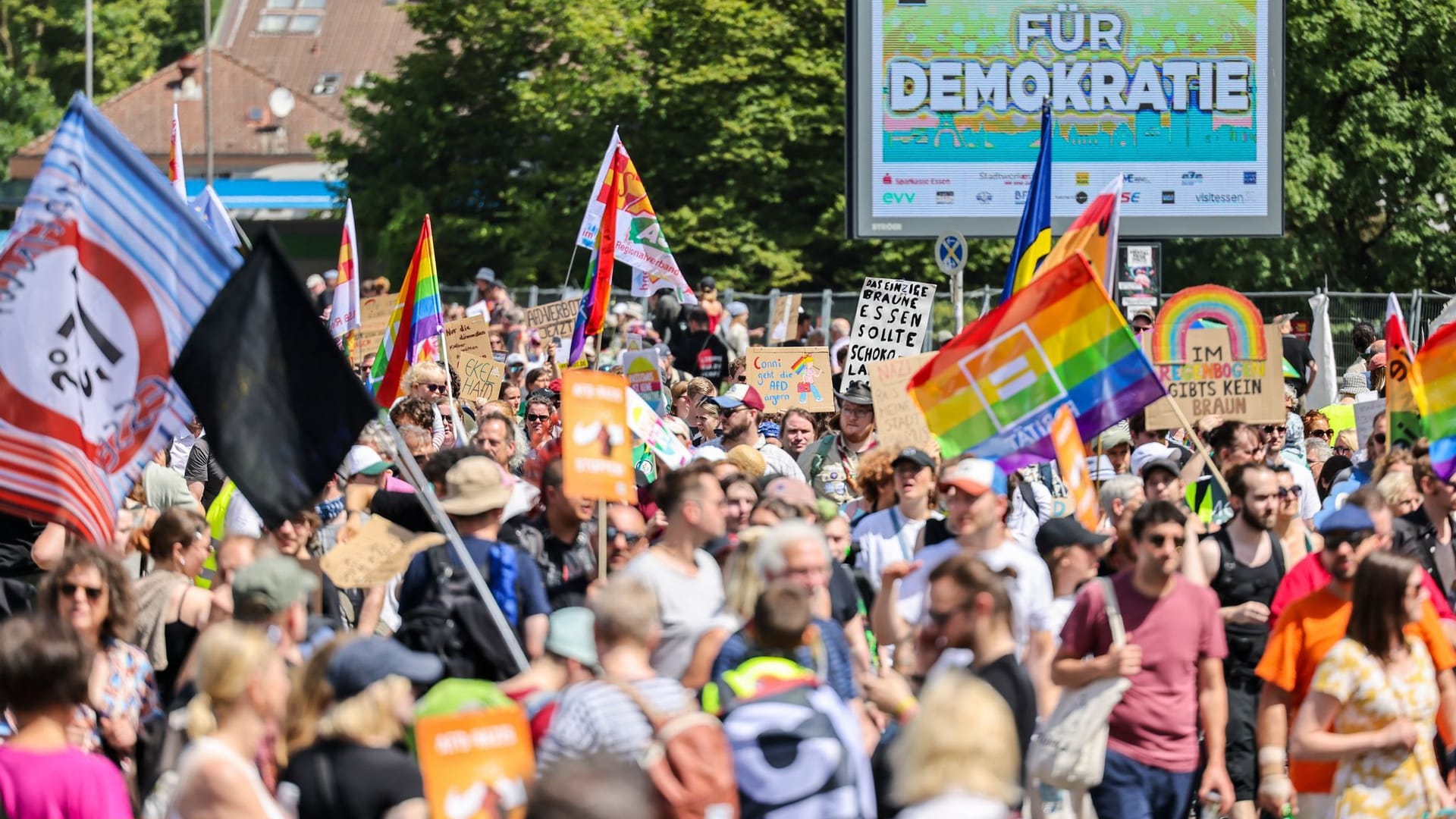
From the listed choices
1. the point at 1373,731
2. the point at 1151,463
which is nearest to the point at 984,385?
the point at 1151,463

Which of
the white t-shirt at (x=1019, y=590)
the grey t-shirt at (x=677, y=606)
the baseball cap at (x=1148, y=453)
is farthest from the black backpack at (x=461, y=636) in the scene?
the baseball cap at (x=1148, y=453)

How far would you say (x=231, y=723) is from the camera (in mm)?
5336

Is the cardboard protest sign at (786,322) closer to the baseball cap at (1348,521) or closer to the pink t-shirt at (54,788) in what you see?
the baseball cap at (1348,521)

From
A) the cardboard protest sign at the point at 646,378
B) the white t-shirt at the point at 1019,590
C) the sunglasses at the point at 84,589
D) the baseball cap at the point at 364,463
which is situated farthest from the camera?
the cardboard protest sign at the point at 646,378

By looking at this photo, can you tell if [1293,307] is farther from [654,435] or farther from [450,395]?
[654,435]

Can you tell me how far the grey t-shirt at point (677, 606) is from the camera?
7004 millimetres

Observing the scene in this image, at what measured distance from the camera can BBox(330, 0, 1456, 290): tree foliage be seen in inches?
1363

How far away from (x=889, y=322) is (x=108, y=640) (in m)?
8.56

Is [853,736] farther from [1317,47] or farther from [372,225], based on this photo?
[372,225]

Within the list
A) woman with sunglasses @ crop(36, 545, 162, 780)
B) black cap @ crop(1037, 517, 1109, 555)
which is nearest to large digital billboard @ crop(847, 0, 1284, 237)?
black cap @ crop(1037, 517, 1109, 555)

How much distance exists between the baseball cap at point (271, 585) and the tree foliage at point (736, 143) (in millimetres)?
27717

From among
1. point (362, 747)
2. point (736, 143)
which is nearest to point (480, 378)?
point (362, 747)

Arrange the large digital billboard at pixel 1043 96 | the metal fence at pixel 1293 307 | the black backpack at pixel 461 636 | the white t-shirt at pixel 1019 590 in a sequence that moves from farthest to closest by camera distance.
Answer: the metal fence at pixel 1293 307 → the large digital billboard at pixel 1043 96 → the white t-shirt at pixel 1019 590 → the black backpack at pixel 461 636

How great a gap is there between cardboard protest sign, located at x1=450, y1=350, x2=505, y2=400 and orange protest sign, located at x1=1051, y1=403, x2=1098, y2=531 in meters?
6.55
